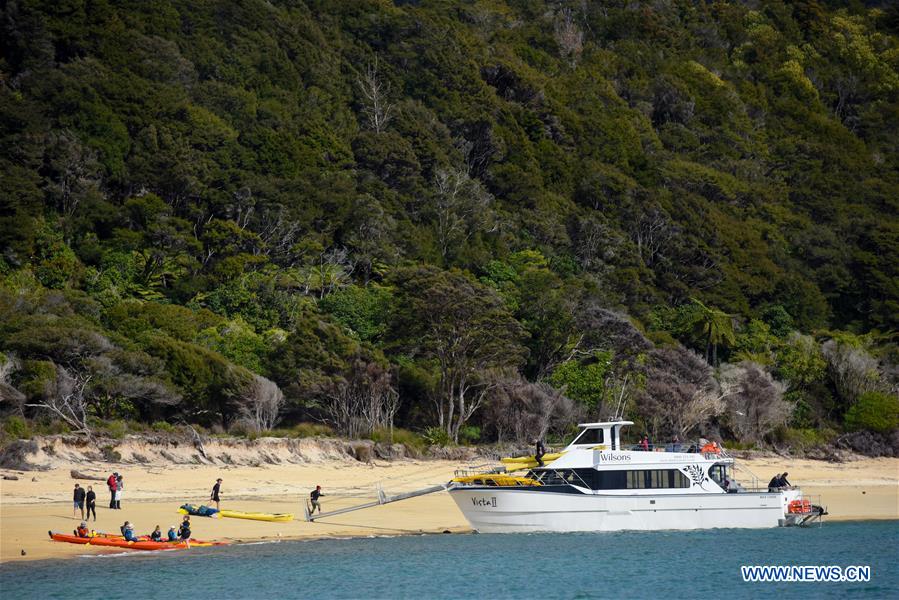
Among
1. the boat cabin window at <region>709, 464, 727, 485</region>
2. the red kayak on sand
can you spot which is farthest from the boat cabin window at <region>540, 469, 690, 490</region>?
the red kayak on sand

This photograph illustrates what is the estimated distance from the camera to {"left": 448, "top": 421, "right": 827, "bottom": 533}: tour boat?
33.7m

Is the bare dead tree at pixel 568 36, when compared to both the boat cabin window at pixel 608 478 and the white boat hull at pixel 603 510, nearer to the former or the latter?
the white boat hull at pixel 603 510

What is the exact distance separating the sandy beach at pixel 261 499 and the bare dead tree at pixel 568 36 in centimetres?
8122

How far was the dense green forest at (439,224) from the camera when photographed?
56.8 m

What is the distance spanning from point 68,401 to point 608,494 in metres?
23.0

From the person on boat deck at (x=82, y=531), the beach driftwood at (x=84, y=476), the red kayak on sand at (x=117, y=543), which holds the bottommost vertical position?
the red kayak on sand at (x=117, y=543)

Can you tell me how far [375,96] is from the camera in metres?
98.2

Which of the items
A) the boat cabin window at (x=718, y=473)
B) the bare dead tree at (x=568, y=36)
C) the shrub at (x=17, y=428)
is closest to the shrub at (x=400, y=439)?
the shrub at (x=17, y=428)

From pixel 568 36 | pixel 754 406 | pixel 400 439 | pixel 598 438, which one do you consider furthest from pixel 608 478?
pixel 568 36

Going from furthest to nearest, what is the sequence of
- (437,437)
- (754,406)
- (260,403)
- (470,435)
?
(754,406) → (470,435) → (437,437) → (260,403)

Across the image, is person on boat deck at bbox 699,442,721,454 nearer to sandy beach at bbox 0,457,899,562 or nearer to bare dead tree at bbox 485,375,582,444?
sandy beach at bbox 0,457,899,562

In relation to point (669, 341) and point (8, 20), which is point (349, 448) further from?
point (8, 20)

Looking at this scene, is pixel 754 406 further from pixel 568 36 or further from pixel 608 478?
pixel 568 36

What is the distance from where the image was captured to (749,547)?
110 feet
